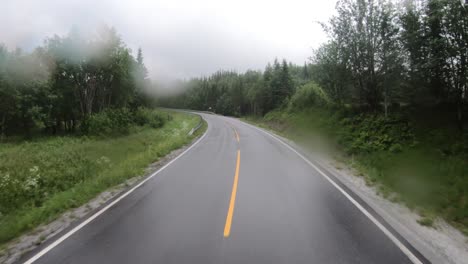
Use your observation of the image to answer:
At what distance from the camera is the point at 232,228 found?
4414mm

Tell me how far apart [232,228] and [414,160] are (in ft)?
28.9

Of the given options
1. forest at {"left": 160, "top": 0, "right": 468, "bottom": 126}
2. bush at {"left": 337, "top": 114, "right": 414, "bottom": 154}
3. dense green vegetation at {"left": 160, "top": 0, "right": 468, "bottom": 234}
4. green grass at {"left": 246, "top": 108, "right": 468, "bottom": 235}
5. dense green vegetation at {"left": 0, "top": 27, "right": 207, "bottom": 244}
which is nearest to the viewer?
green grass at {"left": 246, "top": 108, "right": 468, "bottom": 235}

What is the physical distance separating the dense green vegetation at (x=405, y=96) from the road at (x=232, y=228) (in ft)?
6.41

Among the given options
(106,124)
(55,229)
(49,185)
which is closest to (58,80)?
(106,124)

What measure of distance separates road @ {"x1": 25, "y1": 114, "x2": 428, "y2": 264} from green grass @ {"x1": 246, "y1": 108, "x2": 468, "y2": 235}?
181 cm

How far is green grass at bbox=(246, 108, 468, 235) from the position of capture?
18.6 ft

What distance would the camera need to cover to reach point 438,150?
9.05m

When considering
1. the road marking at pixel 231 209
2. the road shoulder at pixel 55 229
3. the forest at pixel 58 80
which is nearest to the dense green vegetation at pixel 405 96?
the road marking at pixel 231 209

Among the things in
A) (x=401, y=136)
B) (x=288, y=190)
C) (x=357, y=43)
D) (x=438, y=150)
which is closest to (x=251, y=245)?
(x=288, y=190)

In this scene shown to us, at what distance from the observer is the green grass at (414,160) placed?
5.67 meters

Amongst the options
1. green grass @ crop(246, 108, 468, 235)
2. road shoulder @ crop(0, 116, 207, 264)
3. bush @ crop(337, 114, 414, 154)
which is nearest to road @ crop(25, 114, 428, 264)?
road shoulder @ crop(0, 116, 207, 264)

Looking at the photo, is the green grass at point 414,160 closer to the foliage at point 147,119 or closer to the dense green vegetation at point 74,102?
the dense green vegetation at point 74,102

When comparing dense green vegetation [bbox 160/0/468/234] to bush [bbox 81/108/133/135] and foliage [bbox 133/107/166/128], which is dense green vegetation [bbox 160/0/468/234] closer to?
bush [bbox 81/108/133/135]

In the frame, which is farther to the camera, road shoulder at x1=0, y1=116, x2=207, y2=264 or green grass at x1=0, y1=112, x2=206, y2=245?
green grass at x1=0, y1=112, x2=206, y2=245
